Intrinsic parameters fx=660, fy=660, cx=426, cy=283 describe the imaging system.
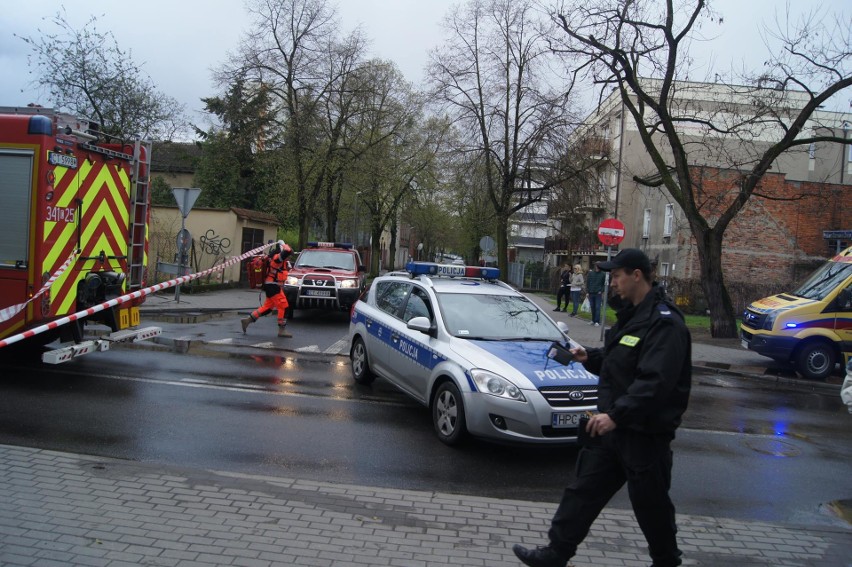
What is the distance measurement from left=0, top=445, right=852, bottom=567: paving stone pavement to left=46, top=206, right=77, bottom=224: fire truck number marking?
334cm

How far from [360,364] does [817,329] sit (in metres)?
9.05

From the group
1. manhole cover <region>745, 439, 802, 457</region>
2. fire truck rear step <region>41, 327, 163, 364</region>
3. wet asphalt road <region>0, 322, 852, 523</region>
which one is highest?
fire truck rear step <region>41, 327, 163, 364</region>

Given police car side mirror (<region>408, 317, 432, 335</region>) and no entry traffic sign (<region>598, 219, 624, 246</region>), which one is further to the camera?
no entry traffic sign (<region>598, 219, 624, 246</region>)

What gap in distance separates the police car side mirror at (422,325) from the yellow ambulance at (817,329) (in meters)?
8.85

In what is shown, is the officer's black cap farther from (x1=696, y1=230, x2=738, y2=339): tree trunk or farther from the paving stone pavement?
(x1=696, y1=230, x2=738, y2=339): tree trunk

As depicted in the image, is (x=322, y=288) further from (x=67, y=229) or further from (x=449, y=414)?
(x=449, y=414)

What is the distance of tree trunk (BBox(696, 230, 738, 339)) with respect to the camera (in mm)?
17703

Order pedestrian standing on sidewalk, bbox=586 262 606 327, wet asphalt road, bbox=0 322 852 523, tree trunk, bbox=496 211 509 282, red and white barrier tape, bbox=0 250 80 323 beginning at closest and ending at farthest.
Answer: wet asphalt road, bbox=0 322 852 523 < red and white barrier tape, bbox=0 250 80 323 < pedestrian standing on sidewalk, bbox=586 262 606 327 < tree trunk, bbox=496 211 509 282

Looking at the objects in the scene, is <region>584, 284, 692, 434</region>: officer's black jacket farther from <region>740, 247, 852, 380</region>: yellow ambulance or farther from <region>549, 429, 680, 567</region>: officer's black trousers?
<region>740, 247, 852, 380</region>: yellow ambulance

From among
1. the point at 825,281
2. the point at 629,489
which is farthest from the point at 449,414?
the point at 825,281

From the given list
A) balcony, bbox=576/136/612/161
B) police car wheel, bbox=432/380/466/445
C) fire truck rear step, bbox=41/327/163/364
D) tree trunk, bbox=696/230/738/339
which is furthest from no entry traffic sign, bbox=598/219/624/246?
fire truck rear step, bbox=41/327/163/364

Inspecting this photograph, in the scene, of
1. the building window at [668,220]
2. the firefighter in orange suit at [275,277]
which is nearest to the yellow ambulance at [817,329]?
the firefighter in orange suit at [275,277]

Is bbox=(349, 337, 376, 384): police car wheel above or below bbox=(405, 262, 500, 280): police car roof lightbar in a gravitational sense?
below

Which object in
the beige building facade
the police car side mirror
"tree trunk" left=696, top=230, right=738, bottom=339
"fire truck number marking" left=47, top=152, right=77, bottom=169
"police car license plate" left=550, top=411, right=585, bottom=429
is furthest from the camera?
the beige building facade
